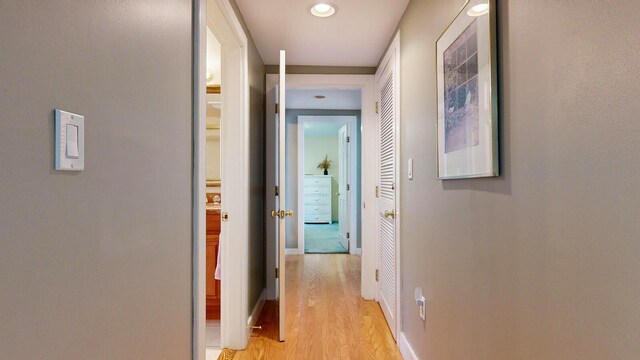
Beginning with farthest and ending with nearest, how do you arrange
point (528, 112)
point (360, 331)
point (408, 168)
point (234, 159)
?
point (360, 331)
point (234, 159)
point (408, 168)
point (528, 112)

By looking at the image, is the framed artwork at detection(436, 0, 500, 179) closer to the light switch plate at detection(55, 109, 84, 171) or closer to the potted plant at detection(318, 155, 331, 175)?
the light switch plate at detection(55, 109, 84, 171)

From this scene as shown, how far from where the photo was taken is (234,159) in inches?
86.0

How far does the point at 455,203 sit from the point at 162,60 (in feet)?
3.86

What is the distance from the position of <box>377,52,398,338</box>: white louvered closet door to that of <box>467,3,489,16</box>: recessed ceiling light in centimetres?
111

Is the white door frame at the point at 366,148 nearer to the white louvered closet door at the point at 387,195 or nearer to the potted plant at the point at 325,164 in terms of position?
the white louvered closet door at the point at 387,195

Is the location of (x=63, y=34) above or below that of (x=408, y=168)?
above

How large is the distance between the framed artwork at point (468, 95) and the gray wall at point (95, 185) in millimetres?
992

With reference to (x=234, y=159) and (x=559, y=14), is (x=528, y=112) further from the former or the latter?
(x=234, y=159)

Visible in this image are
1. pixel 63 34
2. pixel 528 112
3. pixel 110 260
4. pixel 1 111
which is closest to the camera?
pixel 1 111

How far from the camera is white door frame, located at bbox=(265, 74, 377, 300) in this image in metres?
3.04

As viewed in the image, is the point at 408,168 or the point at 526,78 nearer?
the point at 526,78

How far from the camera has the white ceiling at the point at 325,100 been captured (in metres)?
3.99

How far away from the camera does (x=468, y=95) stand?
1191mm

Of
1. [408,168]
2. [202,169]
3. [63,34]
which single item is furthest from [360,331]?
[63,34]
